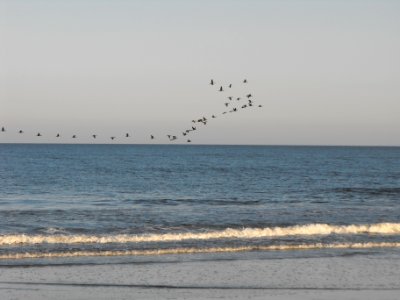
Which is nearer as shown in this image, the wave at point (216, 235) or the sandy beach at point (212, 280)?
the sandy beach at point (212, 280)

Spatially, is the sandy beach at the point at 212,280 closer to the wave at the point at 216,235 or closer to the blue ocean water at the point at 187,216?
the blue ocean water at the point at 187,216

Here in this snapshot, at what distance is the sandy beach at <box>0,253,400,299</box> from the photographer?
18.7 m

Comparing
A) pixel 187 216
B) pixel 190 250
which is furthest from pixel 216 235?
pixel 187 216

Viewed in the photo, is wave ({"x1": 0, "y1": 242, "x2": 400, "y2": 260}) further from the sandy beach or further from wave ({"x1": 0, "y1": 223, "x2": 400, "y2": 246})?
wave ({"x1": 0, "y1": 223, "x2": 400, "y2": 246})

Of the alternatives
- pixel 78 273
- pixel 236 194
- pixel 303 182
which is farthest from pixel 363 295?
pixel 303 182

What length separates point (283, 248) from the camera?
2692cm

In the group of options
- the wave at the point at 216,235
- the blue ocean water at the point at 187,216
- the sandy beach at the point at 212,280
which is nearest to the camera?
the sandy beach at the point at 212,280

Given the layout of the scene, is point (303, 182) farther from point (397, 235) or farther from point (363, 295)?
point (363, 295)

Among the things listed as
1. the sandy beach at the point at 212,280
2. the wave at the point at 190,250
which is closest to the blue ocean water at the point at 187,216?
the wave at the point at 190,250

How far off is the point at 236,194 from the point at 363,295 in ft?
135

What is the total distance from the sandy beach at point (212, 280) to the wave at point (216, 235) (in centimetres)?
612

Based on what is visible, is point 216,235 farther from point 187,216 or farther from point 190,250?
point 187,216

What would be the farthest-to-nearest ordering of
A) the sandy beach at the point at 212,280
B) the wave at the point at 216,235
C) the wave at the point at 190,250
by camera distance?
1. the wave at the point at 216,235
2. the wave at the point at 190,250
3. the sandy beach at the point at 212,280

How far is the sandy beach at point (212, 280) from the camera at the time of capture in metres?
18.7
